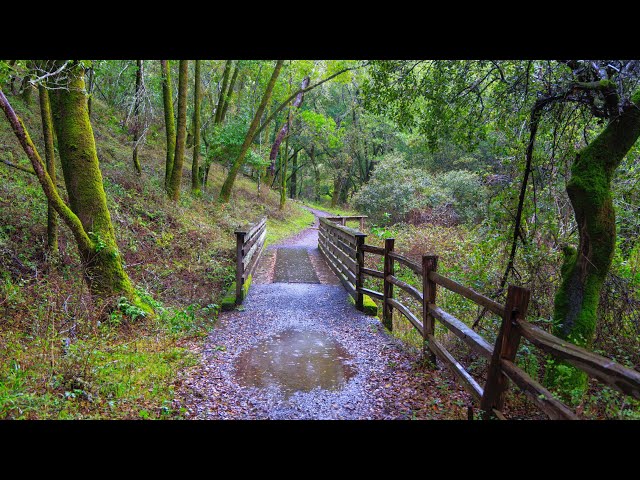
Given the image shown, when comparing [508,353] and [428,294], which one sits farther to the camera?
[428,294]

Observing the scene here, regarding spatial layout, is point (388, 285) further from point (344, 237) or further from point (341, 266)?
point (341, 266)

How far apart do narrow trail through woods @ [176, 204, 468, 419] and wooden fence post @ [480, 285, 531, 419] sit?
53 cm

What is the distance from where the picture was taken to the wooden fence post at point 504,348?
10.0 ft

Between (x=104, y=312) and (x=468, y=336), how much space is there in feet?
15.8

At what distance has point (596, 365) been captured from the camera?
7.25 ft

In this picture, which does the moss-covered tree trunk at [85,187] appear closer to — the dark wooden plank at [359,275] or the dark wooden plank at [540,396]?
the dark wooden plank at [359,275]

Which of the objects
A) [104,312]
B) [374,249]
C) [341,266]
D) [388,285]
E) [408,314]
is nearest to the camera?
[104,312]

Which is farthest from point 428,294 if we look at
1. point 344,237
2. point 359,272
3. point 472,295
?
point 344,237

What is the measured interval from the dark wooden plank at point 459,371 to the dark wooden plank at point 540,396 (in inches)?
22.3

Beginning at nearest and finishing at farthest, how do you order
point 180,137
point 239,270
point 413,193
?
point 239,270 → point 180,137 → point 413,193

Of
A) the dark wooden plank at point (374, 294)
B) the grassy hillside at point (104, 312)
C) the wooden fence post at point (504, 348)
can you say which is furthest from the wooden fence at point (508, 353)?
the grassy hillside at point (104, 312)

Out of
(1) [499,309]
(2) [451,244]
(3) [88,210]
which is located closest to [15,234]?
(3) [88,210]

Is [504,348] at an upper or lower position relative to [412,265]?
lower
